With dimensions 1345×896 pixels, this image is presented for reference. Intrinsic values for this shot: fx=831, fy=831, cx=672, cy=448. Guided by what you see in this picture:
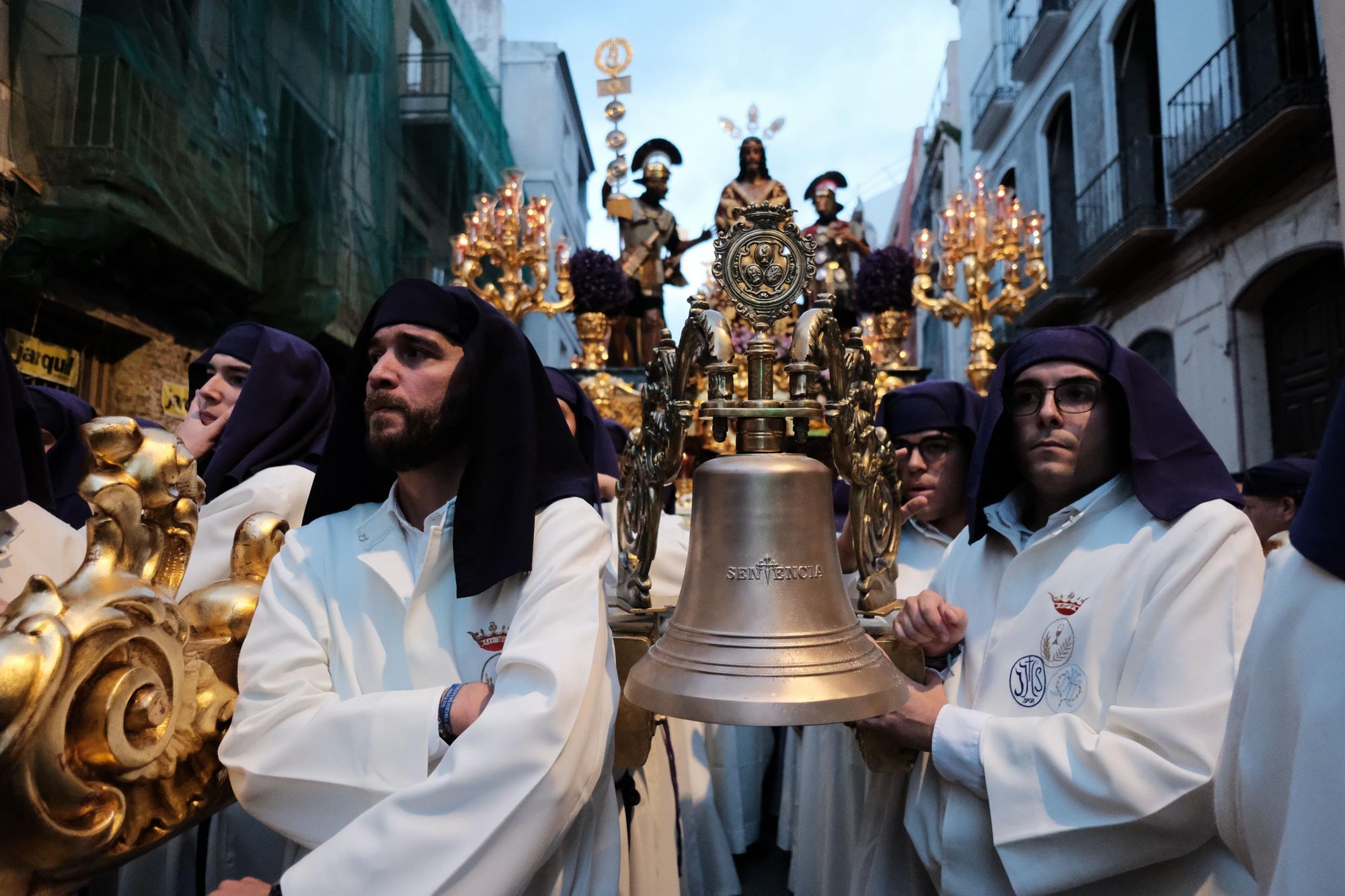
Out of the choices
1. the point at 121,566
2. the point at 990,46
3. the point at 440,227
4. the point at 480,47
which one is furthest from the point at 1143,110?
the point at 480,47

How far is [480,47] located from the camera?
21.7 metres

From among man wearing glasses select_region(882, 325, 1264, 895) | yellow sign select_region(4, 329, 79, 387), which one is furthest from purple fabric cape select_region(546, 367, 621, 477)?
yellow sign select_region(4, 329, 79, 387)

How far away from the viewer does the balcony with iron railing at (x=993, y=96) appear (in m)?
16.3

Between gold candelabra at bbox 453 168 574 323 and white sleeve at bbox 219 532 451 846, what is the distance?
5758 millimetres

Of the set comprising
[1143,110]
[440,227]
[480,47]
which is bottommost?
[440,227]

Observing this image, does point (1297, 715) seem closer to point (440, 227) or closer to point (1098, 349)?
point (1098, 349)

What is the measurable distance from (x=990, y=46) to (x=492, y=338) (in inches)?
771

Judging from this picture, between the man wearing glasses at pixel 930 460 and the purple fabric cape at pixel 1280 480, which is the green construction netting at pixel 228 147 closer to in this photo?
the man wearing glasses at pixel 930 460

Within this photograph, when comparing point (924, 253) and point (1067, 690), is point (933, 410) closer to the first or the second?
point (1067, 690)

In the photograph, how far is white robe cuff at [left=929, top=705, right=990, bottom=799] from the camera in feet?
6.32

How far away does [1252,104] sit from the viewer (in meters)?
8.60

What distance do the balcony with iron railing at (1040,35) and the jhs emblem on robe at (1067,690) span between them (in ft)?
47.3

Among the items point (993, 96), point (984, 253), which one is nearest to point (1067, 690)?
point (984, 253)

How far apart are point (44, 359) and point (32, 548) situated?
5.31 metres
